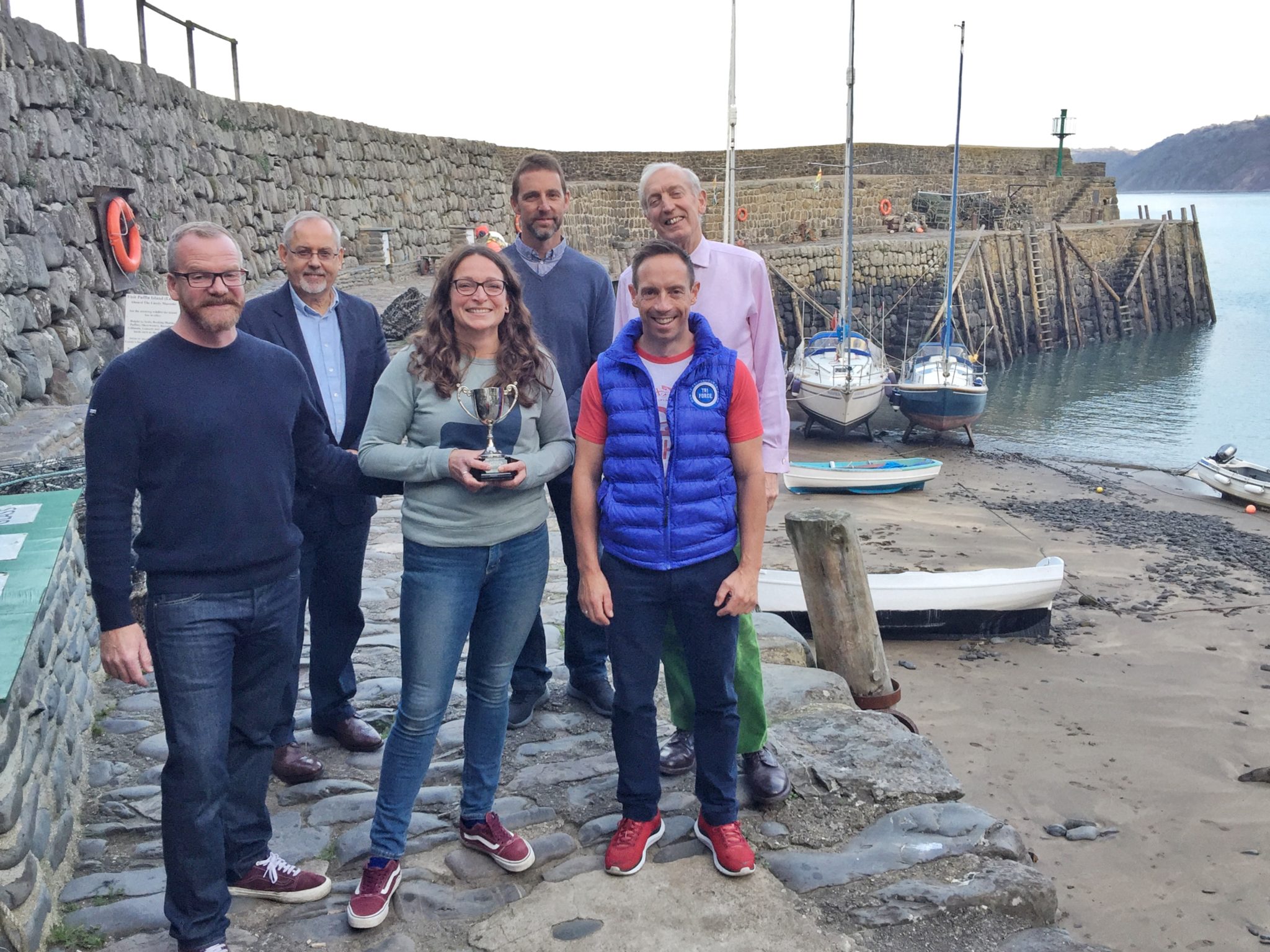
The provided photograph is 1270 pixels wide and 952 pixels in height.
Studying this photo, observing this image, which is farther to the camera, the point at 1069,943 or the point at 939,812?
the point at 939,812

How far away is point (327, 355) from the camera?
10.9 feet

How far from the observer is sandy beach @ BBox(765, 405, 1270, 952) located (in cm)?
471

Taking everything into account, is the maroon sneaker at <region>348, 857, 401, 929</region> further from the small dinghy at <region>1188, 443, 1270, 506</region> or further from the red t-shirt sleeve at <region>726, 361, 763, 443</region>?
the small dinghy at <region>1188, 443, 1270, 506</region>

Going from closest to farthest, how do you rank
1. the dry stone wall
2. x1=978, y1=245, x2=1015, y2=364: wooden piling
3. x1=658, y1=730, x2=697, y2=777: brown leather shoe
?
x1=658, y1=730, x2=697, y2=777: brown leather shoe < the dry stone wall < x1=978, y1=245, x2=1015, y2=364: wooden piling

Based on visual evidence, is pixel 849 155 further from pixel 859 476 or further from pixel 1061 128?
pixel 1061 128

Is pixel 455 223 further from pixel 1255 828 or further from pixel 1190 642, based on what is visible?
pixel 1255 828

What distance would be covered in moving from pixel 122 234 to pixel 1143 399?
26370 mm

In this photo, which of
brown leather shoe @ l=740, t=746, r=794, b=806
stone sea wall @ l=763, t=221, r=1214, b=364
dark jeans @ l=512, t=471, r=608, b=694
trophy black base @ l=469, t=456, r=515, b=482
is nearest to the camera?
trophy black base @ l=469, t=456, r=515, b=482

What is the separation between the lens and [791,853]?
3.09 meters

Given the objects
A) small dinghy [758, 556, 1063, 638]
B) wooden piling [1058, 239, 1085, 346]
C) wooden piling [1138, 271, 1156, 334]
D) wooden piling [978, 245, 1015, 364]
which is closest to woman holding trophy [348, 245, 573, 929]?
small dinghy [758, 556, 1063, 638]

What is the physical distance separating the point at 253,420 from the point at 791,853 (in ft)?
Result: 6.26

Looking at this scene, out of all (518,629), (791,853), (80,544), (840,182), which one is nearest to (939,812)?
(791,853)

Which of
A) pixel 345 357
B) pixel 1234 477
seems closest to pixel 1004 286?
pixel 1234 477

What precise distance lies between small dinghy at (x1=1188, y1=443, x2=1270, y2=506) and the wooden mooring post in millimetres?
13534
